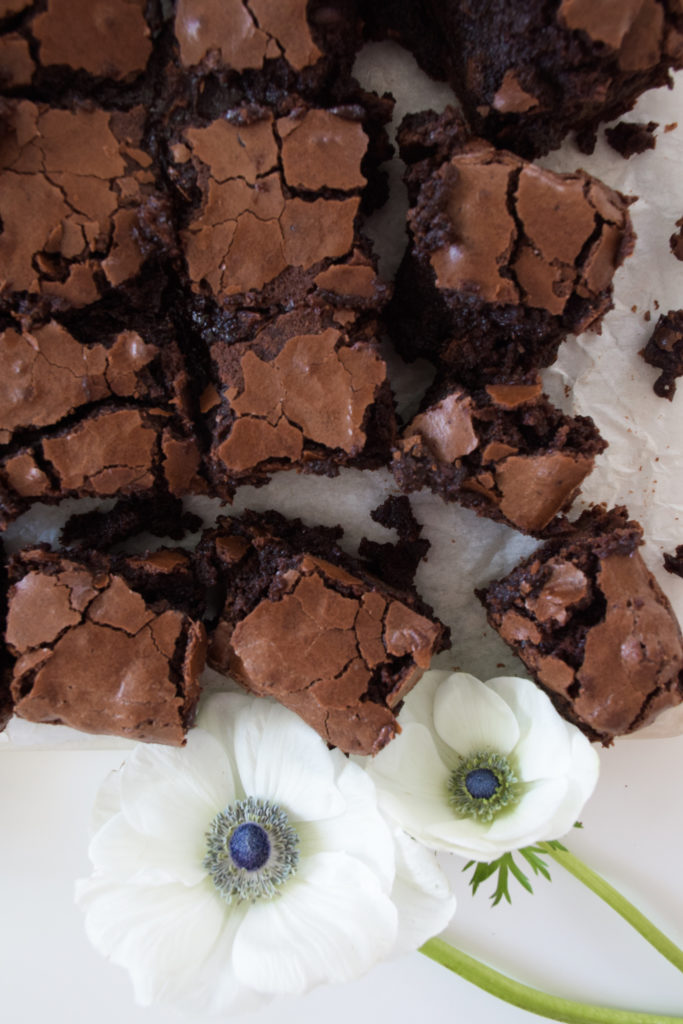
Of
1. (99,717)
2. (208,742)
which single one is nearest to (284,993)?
(208,742)

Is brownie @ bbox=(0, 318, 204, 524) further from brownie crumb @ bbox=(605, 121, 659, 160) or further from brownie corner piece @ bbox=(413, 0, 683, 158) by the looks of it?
brownie crumb @ bbox=(605, 121, 659, 160)

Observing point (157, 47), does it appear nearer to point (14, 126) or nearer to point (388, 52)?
point (14, 126)

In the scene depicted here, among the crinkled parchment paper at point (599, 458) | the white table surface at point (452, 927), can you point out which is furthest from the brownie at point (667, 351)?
the white table surface at point (452, 927)

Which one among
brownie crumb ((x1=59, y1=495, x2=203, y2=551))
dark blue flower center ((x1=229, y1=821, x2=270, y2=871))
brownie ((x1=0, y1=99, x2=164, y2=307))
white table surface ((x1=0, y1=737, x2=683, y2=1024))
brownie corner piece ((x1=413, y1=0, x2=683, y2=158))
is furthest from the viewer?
white table surface ((x1=0, y1=737, x2=683, y2=1024))

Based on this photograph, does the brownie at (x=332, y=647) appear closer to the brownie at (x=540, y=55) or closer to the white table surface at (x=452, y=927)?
the white table surface at (x=452, y=927)

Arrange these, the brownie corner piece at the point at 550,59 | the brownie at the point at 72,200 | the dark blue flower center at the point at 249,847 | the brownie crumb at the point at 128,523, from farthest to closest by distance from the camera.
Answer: the brownie crumb at the point at 128,523, the dark blue flower center at the point at 249,847, the brownie at the point at 72,200, the brownie corner piece at the point at 550,59

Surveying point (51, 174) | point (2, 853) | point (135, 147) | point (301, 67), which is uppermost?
point (301, 67)

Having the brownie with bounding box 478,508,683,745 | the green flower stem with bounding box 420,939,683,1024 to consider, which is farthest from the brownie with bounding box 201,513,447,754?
the green flower stem with bounding box 420,939,683,1024
